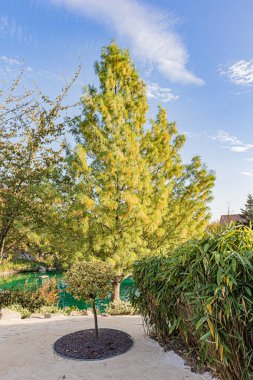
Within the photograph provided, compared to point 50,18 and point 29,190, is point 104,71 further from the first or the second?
point 29,190

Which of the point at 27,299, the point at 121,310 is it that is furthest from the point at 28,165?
the point at 121,310

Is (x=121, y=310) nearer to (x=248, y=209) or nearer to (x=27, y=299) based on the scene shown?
(x=27, y=299)

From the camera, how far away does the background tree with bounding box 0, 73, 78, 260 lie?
8.70m

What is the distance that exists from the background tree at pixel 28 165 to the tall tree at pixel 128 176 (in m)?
1.12

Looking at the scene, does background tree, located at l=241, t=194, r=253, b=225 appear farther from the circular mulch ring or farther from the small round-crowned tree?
the small round-crowned tree

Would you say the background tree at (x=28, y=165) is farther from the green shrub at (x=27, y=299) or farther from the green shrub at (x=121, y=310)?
the green shrub at (x=121, y=310)

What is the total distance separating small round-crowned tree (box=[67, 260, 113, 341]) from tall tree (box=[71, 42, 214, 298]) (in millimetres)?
2374

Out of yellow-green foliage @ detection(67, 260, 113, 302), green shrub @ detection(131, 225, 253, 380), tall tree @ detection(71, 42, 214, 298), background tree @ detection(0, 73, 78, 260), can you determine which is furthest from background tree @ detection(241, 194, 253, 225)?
green shrub @ detection(131, 225, 253, 380)

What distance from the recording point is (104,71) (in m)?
9.41

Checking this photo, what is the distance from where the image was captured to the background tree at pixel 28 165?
870 centimetres

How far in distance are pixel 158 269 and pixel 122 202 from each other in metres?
4.19

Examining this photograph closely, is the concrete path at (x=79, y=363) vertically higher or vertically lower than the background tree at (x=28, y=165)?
lower

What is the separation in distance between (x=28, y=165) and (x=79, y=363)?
6.79 meters

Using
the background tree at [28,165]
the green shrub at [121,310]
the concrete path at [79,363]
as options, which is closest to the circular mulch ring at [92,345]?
the concrete path at [79,363]
